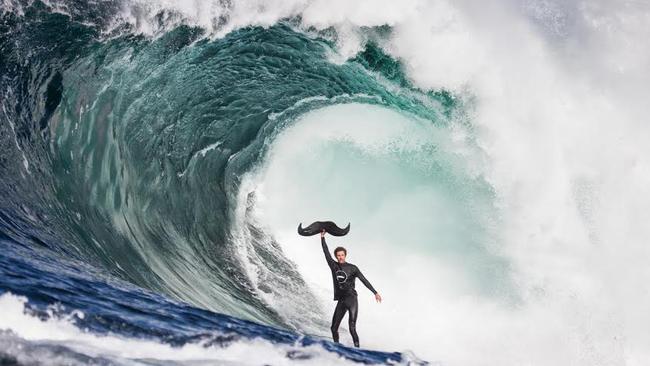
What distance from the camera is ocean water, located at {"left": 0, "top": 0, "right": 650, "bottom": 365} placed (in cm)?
743

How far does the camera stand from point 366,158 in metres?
12.3

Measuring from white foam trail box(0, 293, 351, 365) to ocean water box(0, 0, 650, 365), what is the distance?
2.65 metres

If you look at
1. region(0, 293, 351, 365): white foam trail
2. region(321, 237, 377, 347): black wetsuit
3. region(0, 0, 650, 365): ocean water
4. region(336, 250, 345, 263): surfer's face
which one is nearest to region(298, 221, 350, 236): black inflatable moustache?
region(336, 250, 345, 263): surfer's face

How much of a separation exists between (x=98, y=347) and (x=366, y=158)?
9.70 meters

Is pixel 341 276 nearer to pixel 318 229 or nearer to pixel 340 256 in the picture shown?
pixel 340 256

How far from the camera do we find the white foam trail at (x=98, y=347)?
8.84 ft

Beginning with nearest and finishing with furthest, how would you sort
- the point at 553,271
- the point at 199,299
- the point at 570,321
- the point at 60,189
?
the point at 60,189 < the point at 199,299 < the point at 570,321 < the point at 553,271

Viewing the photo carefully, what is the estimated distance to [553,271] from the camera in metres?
8.77

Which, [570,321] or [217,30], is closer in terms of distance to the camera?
[570,321]

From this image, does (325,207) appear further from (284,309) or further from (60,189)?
(60,189)

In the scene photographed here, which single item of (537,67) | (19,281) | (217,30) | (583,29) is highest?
(583,29)

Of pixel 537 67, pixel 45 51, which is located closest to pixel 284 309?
pixel 45 51

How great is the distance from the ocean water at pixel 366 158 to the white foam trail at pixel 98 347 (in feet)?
8.69

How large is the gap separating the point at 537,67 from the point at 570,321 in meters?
4.16
